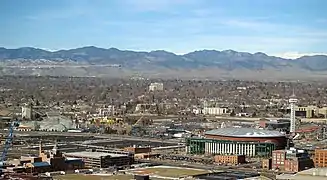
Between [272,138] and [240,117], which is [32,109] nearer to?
[240,117]

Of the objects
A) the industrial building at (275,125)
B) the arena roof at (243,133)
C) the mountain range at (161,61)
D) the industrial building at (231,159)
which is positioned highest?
the mountain range at (161,61)

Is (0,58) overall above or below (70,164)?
above

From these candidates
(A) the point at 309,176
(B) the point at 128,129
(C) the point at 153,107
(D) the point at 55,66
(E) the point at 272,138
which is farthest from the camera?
(D) the point at 55,66

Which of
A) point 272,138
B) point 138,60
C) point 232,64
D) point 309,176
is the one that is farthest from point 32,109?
point 232,64

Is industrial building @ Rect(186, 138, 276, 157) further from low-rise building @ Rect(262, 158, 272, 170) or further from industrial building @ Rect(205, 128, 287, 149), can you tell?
low-rise building @ Rect(262, 158, 272, 170)

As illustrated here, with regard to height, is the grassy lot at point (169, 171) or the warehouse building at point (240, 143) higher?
the warehouse building at point (240, 143)

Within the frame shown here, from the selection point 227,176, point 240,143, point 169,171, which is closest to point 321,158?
point 240,143

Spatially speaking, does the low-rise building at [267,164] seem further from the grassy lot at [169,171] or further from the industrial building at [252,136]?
the industrial building at [252,136]

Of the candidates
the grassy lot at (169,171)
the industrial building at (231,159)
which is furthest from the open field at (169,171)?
the industrial building at (231,159)
